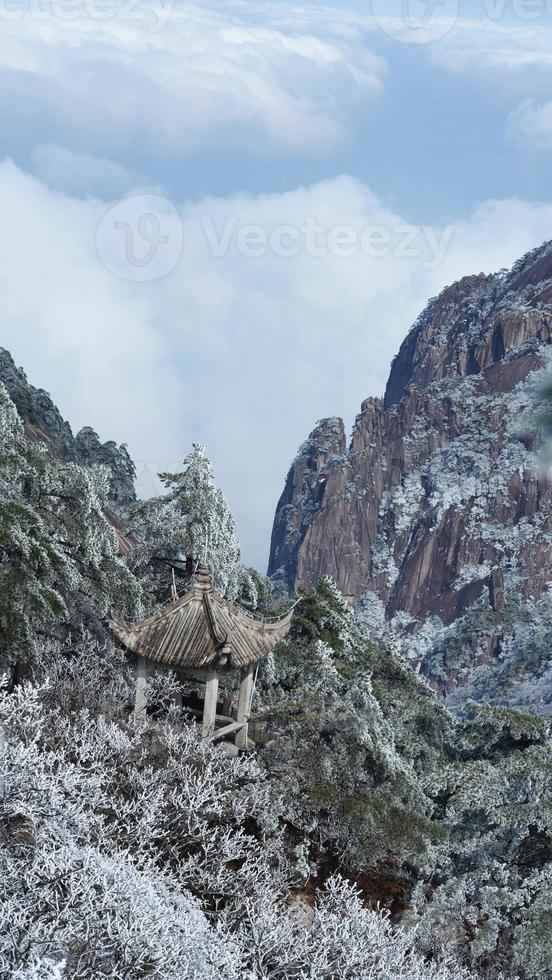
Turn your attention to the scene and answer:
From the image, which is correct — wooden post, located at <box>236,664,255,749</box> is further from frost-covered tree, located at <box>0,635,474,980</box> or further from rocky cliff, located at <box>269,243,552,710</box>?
rocky cliff, located at <box>269,243,552,710</box>

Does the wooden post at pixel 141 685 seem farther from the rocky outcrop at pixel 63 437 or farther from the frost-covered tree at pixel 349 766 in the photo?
the rocky outcrop at pixel 63 437

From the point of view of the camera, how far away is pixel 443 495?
510 ft

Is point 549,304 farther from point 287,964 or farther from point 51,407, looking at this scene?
point 287,964

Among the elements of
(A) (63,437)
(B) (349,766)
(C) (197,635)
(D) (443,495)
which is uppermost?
(D) (443,495)

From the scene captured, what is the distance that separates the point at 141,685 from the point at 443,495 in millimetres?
142429

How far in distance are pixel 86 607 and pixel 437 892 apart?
9.14m

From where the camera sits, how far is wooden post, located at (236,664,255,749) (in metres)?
17.1

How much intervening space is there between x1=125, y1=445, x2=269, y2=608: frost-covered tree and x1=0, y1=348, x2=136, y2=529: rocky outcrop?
105 feet

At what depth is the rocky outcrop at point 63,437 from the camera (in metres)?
59.1

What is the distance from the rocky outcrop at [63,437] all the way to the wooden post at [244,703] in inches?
1511

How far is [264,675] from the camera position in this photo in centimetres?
2152

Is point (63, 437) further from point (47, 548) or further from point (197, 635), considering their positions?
point (197, 635)

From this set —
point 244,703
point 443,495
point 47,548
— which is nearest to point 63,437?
point 47,548

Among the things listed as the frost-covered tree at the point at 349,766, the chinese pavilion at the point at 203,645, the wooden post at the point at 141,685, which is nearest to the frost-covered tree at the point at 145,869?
the wooden post at the point at 141,685
